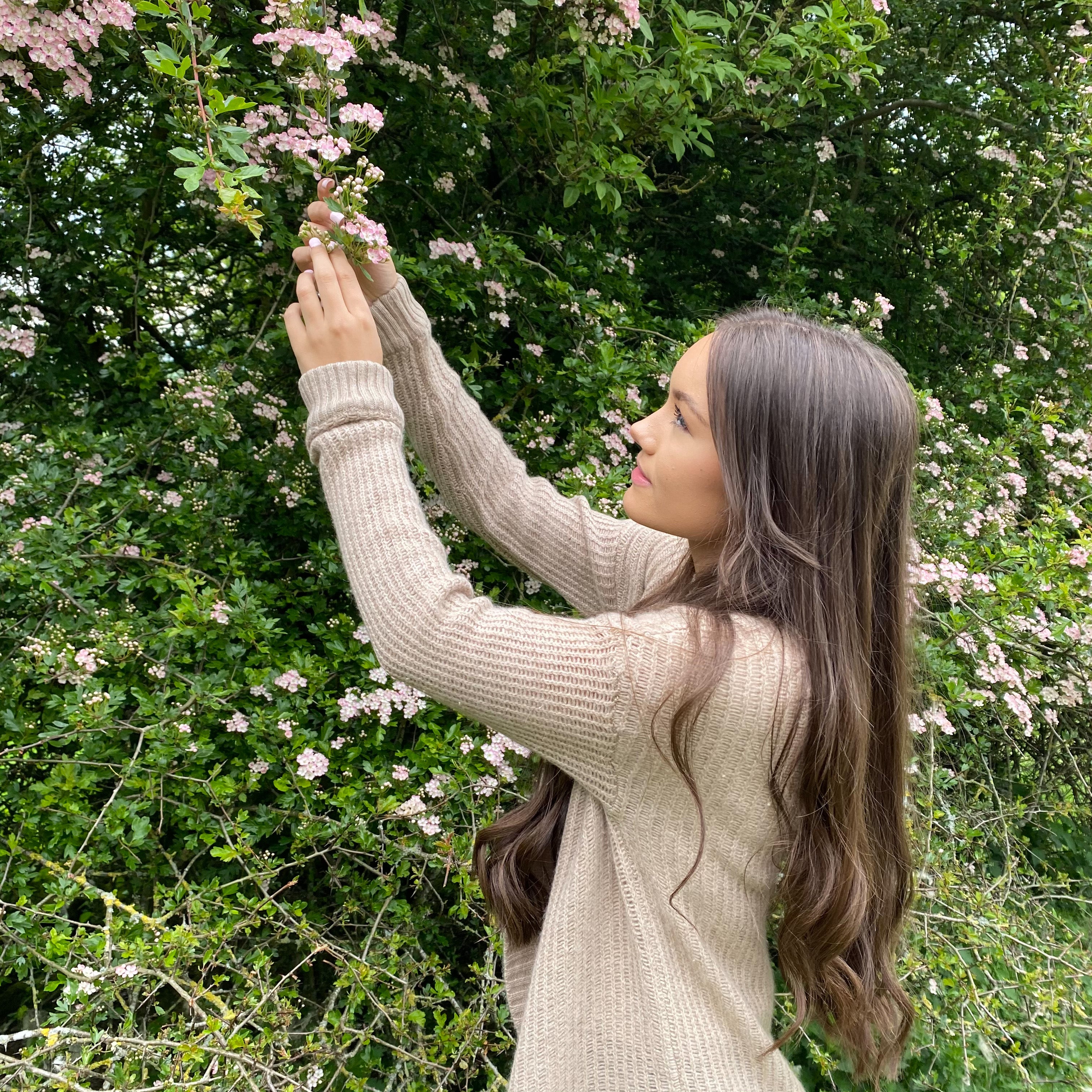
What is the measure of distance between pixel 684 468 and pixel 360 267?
1.70 ft

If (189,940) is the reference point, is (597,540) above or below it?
above

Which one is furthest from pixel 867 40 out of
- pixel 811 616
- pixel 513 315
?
pixel 811 616

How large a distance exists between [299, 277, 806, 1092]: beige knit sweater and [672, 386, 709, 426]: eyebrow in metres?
0.26

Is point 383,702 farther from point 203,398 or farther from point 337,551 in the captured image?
point 203,398

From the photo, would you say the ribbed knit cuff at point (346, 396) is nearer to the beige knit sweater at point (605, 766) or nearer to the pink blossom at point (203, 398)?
the beige knit sweater at point (605, 766)

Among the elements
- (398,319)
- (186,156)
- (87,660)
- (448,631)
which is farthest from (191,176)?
(87,660)

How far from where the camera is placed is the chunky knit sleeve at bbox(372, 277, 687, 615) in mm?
1340

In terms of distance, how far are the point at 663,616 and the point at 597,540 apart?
0.42 m

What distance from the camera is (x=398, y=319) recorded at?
125cm

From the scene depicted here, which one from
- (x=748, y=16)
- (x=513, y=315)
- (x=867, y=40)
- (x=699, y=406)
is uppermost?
(x=867, y=40)

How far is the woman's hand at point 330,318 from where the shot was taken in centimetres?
102

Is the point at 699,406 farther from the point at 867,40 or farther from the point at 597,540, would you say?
the point at 867,40

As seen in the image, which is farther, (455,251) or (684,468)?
(455,251)

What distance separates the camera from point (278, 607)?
215cm
